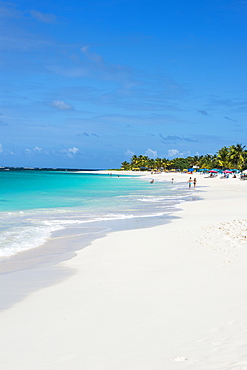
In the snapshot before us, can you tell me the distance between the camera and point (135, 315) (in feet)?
20.9

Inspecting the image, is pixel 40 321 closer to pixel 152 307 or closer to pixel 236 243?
pixel 152 307

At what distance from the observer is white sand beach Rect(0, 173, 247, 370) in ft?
15.5

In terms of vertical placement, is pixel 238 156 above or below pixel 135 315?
above

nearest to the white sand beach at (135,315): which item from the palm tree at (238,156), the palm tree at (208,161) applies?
the palm tree at (238,156)

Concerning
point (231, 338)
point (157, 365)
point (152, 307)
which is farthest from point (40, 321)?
point (231, 338)

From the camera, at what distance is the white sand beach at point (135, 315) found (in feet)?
15.5

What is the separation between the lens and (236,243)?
12.5m

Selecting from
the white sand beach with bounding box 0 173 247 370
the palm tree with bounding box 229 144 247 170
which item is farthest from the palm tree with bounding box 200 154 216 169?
the white sand beach with bounding box 0 173 247 370

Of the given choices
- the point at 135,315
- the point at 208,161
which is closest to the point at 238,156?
the point at 208,161

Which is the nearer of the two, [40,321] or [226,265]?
[40,321]

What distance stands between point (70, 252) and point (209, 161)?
16888cm

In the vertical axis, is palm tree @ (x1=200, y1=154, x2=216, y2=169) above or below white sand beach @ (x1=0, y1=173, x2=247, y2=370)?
above

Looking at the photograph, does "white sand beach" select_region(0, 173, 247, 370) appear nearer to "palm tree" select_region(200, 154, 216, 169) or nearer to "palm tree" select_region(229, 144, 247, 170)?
"palm tree" select_region(229, 144, 247, 170)

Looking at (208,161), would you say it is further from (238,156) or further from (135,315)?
(135,315)
